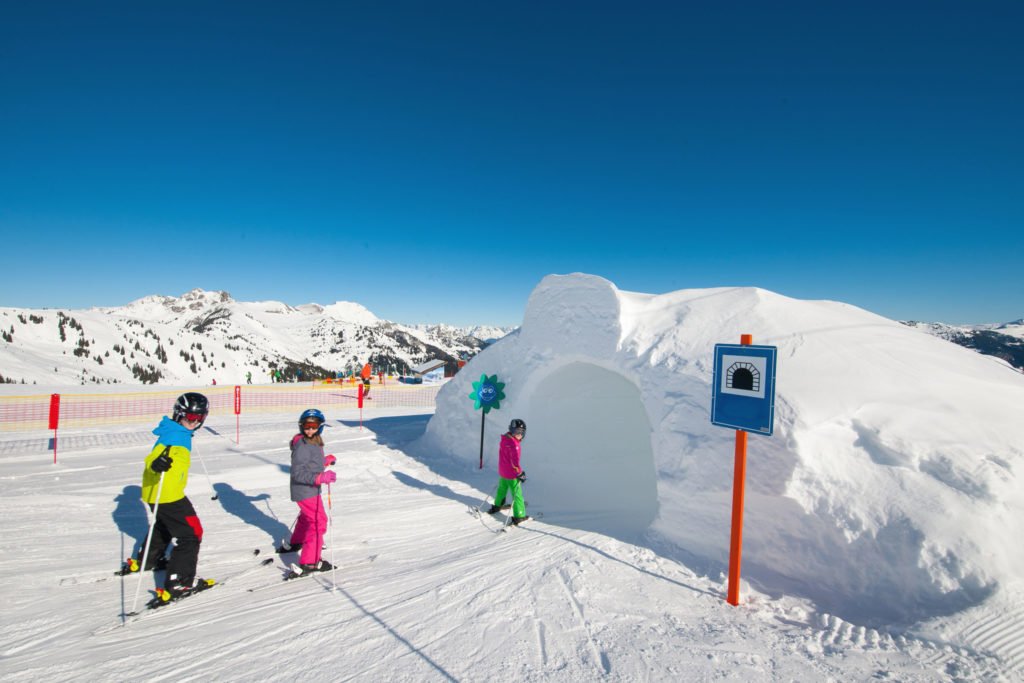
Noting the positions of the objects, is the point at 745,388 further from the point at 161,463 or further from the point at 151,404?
the point at 151,404

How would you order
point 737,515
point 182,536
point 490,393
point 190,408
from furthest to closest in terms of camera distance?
point 490,393 < point 190,408 < point 182,536 < point 737,515

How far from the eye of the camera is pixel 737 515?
3.97 metres

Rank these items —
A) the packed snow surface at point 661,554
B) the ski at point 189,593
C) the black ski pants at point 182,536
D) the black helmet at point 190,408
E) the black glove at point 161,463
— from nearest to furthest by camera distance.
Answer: the packed snow surface at point 661,554
the ski at point 189,593
the black glove at point 161,463
the black ski pants at point 182,536
the black helmet at point 190,408

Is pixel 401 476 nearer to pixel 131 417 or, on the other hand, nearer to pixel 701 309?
pixel 701 309

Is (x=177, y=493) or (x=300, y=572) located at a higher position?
(x=177, y=493)

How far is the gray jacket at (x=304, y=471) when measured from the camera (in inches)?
180

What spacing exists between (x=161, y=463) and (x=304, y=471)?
4.09ft

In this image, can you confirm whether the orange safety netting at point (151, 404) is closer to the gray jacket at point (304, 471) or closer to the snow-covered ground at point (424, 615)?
the snow-covered ground at point (424, 615)

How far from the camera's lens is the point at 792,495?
434 cm

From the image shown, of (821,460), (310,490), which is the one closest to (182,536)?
(310,490)

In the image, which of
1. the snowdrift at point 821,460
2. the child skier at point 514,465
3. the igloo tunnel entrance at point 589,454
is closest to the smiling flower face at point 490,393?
the igloo tunnel entrance at point 589,454

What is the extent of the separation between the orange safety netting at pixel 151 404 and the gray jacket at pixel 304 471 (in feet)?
47.5

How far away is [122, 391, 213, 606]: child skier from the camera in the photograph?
393 centimetres

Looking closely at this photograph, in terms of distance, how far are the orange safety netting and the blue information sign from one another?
18510 mm
